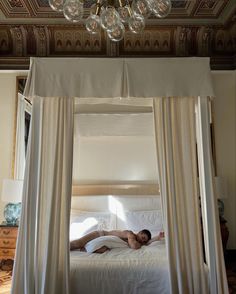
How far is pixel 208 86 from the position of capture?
2.85m

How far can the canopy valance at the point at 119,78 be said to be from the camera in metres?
2.82

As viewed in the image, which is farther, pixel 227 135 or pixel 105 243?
pixel 227 135

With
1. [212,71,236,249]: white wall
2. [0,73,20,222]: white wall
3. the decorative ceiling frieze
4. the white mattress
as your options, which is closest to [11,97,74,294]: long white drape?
the white mattress

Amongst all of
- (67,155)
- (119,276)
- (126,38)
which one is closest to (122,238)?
(119,276)

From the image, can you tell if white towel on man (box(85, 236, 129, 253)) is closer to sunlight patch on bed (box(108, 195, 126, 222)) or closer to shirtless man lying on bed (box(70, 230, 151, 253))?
shirtless man lying on bed (box(70, 230, 151, 253))

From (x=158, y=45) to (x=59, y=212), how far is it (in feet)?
8.70

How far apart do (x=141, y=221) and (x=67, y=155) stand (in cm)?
172

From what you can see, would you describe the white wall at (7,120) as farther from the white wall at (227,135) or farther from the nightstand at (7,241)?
the white wall at (227,135)

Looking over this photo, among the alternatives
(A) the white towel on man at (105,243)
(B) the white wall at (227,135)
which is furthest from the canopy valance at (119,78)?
(B) the white wall at (227,135)

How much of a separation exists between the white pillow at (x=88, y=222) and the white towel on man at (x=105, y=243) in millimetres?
584

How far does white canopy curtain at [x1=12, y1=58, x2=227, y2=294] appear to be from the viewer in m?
2.58

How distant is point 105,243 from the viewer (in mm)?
3045

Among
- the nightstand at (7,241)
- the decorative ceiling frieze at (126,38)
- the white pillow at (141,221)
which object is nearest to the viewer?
the decorative ceiling frieze at (126,38)

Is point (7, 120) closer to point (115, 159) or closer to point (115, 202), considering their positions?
point (115, 159)
